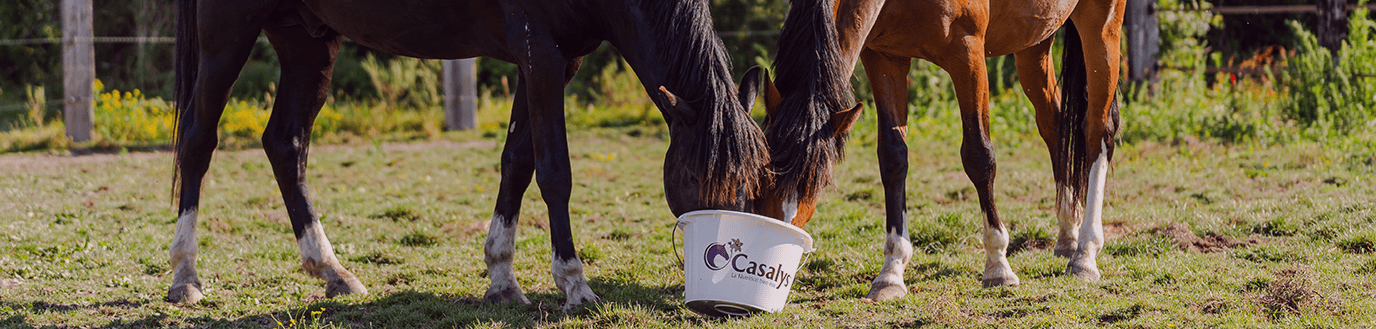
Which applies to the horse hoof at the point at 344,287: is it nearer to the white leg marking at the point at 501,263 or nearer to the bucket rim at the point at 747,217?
the white leg marking at the point at 501,263

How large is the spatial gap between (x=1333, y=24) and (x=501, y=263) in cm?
758

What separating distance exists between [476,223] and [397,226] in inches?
16.6

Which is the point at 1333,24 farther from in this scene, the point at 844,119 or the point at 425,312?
the point at 425,312

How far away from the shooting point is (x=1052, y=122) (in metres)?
4.75

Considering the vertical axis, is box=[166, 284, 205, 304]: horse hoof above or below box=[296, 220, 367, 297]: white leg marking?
below

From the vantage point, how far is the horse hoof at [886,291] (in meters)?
3.58

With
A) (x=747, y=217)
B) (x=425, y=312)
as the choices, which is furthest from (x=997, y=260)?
(x=425, y=312)

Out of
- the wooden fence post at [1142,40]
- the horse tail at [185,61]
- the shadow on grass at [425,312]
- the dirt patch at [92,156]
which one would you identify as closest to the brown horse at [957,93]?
the shadow on grass at [425,312]

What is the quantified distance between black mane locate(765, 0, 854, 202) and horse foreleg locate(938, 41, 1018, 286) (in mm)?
637

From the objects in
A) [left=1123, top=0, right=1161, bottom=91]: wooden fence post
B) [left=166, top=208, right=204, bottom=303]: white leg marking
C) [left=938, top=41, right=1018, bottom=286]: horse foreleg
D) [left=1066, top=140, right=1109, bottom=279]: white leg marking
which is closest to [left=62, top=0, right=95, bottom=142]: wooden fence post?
[left=166, top=208, right=204, bottom=303]: white leg marking

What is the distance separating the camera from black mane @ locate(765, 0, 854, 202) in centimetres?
294

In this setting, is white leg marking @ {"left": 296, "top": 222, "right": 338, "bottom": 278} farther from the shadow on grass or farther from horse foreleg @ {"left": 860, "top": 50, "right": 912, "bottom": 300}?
horse foreleg @ {"left": 860, "top": 50, "right": 912, "bottom": 300}

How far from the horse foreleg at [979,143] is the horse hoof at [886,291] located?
0.40m

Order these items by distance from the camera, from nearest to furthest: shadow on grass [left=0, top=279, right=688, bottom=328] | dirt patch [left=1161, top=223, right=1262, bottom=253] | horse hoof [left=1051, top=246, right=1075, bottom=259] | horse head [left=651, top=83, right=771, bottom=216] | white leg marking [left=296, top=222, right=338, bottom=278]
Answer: horse head [left=651, top=83, right=771, bottom=216]
shadow on grass [left=0, top=279, right=688, bottom=328]
white leg marking [left=296, top=222, right=338, bottom=278]
dirt patch [left=1161, top=223, right=1262, bottom=253]
horse hoof [left=1051, top=246, right=1075, bottom=259]
